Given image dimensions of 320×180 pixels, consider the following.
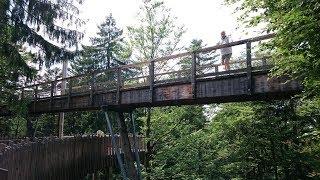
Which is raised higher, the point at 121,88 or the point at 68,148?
the point at 121,88

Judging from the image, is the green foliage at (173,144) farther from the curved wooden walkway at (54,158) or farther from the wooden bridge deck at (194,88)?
the wooden bridge deck at (194,88)

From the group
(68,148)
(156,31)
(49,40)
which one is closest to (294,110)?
(156,31)

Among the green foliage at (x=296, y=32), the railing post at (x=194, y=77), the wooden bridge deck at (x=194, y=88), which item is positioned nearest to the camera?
the green foliage at (x=296, y=32)

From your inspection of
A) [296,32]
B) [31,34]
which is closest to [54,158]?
[31,34]

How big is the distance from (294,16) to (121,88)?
31.1 feet

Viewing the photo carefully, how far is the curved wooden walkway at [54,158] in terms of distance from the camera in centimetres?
1214

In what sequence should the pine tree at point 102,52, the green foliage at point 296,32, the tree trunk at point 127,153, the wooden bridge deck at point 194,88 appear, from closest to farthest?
the green foliage at point 296,32 → the wooden bridge deck at point 194,88 → the tree trunk at point 127,153 → the pine tree at point 102,52

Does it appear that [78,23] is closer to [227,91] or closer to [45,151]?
[45,151]

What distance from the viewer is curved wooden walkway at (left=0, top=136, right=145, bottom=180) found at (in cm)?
1214

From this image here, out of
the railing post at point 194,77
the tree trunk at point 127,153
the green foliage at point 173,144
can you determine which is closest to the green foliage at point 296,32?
the railing post at point 194,77

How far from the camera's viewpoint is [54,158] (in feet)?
49.2

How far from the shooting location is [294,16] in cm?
603

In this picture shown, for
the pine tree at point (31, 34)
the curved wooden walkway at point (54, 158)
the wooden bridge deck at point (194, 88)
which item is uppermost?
the pine tree at point (31, 34)

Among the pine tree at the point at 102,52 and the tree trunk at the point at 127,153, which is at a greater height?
the pine tree at the point at 102,52
